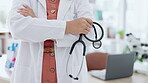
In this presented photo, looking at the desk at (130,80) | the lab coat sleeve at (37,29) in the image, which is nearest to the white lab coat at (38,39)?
the lab coat sleeve at (37,29)

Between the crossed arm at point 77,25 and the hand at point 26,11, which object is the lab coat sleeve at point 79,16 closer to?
the crossed arm at point 77,25

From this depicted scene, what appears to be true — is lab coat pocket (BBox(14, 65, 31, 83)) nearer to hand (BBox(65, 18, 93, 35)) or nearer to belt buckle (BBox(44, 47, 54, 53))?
belt buckle (BBox(44, 47, 54, 53))

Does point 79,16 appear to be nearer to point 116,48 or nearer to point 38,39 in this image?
point 38,39

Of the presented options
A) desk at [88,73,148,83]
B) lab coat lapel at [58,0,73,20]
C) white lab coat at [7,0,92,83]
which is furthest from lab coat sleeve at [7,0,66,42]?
desk at [88,73,148,83]

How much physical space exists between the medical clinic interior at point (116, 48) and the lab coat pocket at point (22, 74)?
0.14 metres

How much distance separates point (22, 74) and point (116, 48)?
1.88 meters

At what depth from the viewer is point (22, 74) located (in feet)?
3.68

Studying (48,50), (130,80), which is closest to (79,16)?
(48,50)

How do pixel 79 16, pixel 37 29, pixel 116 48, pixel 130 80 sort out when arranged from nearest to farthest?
pixel 37 29 → pixel 79 16 → pixel 130 80 → pixel 116 48

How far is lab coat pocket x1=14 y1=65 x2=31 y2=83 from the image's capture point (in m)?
1.12

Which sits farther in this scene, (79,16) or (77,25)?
(79,16)

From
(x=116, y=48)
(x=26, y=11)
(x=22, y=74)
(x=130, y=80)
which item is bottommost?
(x=130, y=80)

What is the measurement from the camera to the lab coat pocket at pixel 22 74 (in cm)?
112

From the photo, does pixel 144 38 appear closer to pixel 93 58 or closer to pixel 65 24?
pixel 93 58
